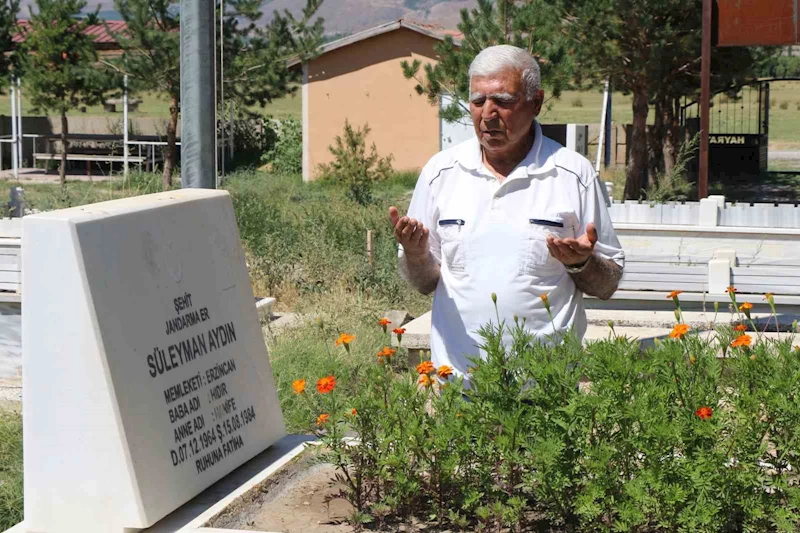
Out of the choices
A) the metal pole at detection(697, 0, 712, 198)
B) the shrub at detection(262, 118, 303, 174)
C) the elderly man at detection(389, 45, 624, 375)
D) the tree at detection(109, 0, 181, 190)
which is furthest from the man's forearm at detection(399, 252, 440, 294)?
the shrub at detection(262, 118, 303, 174)

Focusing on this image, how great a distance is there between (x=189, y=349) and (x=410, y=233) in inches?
30.1

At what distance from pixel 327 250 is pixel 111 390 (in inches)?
289

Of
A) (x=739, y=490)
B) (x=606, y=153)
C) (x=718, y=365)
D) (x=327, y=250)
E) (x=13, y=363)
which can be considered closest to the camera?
(x=739, y=490)

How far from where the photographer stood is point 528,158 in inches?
145

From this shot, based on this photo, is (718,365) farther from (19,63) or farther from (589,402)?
(19,63)

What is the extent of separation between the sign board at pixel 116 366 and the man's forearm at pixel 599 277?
3.89ft

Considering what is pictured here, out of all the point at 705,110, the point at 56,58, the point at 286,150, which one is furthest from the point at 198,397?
the point at 286,150

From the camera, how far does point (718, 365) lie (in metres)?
3.35

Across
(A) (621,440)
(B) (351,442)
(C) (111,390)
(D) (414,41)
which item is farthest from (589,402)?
(D) (414,41)

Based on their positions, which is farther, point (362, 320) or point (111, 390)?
point (362, 320)

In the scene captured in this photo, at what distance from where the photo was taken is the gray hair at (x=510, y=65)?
3584mm

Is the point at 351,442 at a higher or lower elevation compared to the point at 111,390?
lower

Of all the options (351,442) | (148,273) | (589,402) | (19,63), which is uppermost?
(19,63)

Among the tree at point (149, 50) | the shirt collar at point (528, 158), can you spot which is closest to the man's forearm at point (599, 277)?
the shirt collar at point (528, 158)
